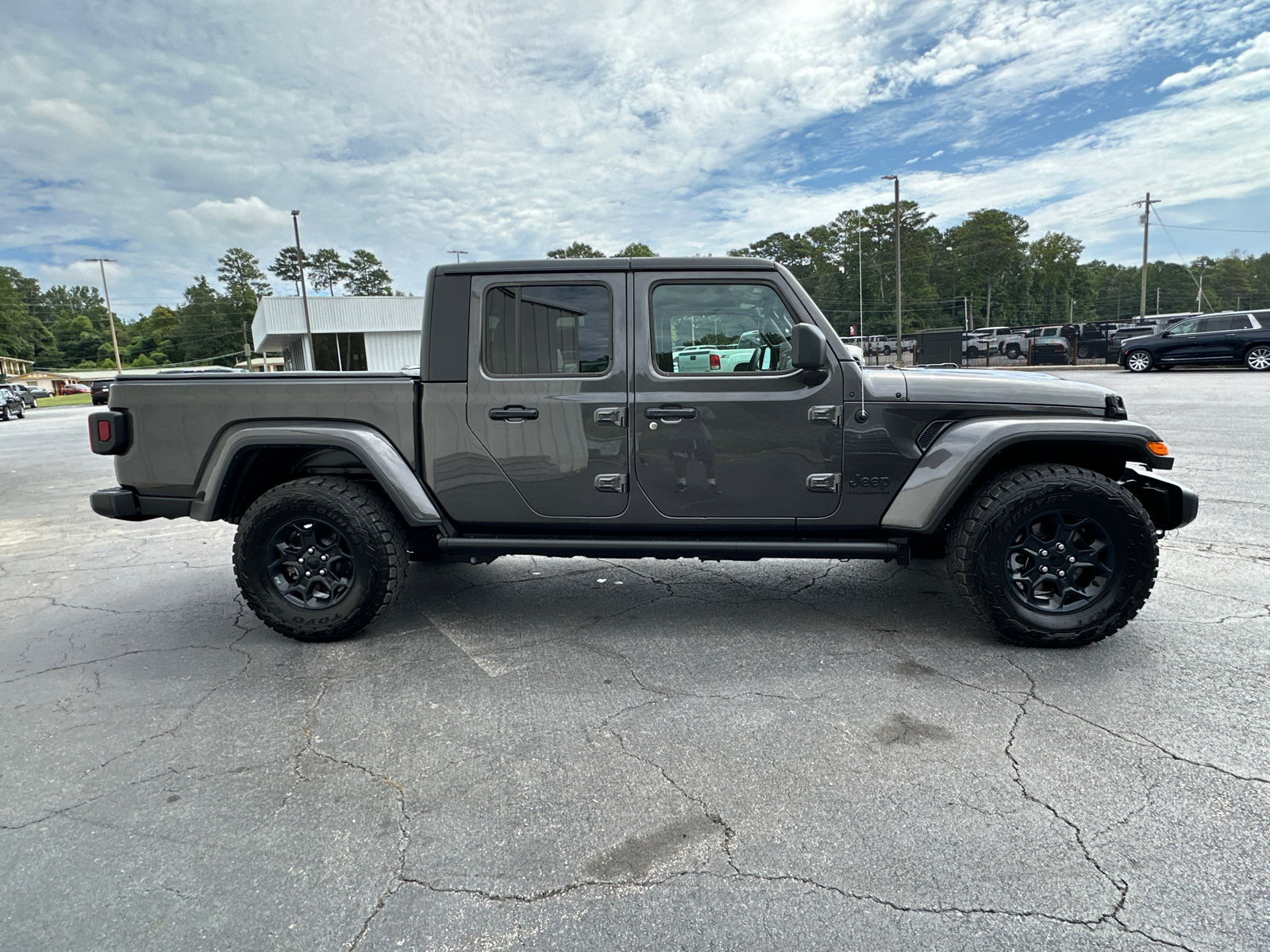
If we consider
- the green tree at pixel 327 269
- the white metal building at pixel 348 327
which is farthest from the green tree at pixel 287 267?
the white metal building at pixel 348 327

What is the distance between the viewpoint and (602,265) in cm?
375

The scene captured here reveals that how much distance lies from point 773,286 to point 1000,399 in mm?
1215

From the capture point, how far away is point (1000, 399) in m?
3.54

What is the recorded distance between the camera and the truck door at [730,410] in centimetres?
357

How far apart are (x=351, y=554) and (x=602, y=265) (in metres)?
1.95

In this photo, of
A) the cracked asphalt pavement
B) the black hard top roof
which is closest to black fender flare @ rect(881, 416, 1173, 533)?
the cracked asphalt pavement

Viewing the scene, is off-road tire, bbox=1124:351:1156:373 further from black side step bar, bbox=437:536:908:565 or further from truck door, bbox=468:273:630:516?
truck door, bbox=468:273:630:516

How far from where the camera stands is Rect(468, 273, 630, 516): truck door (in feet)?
12.1

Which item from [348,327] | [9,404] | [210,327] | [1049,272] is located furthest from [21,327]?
[1049,272]

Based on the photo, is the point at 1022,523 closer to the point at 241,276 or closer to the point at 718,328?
the point at 718,328

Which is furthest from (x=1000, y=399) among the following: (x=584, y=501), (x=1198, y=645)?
(x=584, y=501)

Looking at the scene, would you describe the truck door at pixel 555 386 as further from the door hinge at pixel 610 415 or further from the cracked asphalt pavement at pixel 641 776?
the cracked asphalt pavement at pixel 641 776

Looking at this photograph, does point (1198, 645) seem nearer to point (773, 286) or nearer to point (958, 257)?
point (773, 286)

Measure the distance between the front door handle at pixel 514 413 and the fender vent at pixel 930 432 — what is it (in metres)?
1.87
